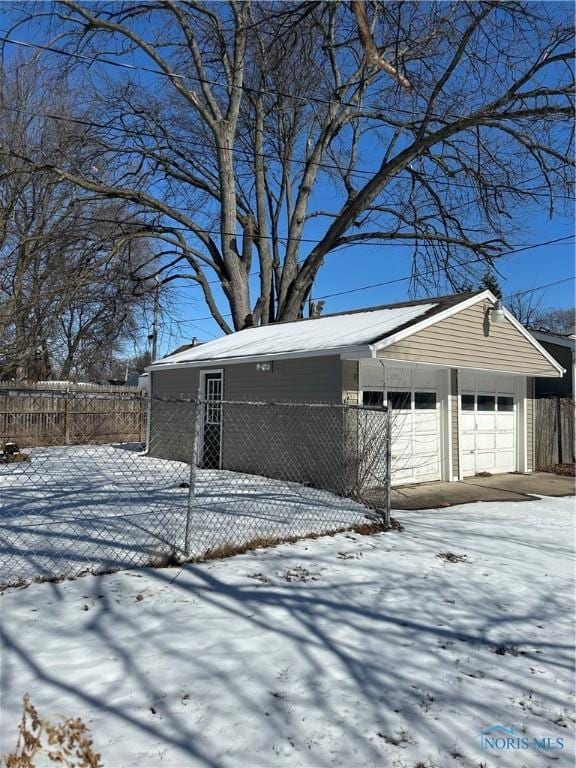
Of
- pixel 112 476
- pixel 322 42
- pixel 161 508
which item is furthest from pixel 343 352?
pixel 322 42

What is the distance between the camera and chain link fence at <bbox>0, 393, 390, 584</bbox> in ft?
16.4

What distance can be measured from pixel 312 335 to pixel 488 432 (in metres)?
4.64

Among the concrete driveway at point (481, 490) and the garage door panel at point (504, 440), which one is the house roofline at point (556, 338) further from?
the concrete driveway at point (481, 490)

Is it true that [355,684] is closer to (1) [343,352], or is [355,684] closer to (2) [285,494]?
(2) [285,494]

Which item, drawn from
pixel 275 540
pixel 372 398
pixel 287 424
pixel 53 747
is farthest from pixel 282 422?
pixel 53 747

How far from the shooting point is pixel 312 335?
11.0 m

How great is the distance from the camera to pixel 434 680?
311 cm

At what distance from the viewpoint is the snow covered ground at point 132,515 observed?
486cm

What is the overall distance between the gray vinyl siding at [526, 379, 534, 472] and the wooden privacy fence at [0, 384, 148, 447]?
9.97 meters

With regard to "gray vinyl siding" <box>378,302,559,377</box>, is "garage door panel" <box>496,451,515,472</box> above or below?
below

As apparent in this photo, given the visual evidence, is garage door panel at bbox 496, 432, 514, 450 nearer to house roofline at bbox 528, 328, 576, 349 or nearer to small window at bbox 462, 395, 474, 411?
small window at bbox 462, 395, 474, 411

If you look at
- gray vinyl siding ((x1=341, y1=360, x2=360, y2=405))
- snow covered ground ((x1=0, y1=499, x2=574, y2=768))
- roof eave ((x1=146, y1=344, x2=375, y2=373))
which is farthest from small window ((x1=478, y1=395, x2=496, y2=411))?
snow covered ground ((x1=0, y1=499, x2=574, y2=768))

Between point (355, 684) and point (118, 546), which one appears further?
point (118, 546)

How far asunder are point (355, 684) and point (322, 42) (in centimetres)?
1394
